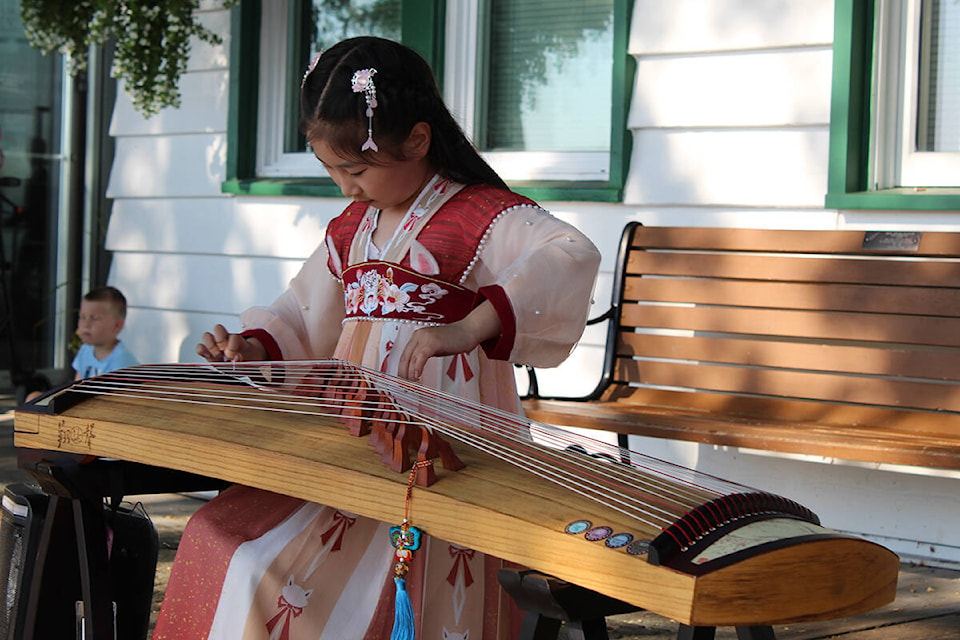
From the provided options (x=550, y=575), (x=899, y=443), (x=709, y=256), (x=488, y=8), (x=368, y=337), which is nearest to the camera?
(x=550, y=575)

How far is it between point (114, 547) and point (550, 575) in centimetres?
118

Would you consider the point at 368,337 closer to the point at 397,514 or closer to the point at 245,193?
the point at 397,514

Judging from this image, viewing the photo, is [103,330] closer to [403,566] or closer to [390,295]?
[390,295]

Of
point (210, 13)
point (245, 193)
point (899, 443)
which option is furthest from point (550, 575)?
point (210, 13)

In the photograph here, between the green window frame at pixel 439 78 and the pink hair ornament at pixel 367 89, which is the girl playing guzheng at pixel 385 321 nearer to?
the pink hair ornament at pixel 367 89

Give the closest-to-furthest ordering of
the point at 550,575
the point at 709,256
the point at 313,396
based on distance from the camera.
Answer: the point at 550,575 < the point at 313,396 < the point at 709,256

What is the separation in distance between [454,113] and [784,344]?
1622 mm

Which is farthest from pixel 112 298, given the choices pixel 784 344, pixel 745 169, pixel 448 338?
pixel 448 338

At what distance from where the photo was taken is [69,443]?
6.66 ft

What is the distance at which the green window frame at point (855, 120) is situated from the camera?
12.2ft

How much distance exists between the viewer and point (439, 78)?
4711mm

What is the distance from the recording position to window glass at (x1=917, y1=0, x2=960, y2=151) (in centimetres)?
381

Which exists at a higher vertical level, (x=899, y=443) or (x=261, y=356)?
(x=261, y=356)

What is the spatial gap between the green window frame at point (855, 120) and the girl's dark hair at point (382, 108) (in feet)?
5.81
